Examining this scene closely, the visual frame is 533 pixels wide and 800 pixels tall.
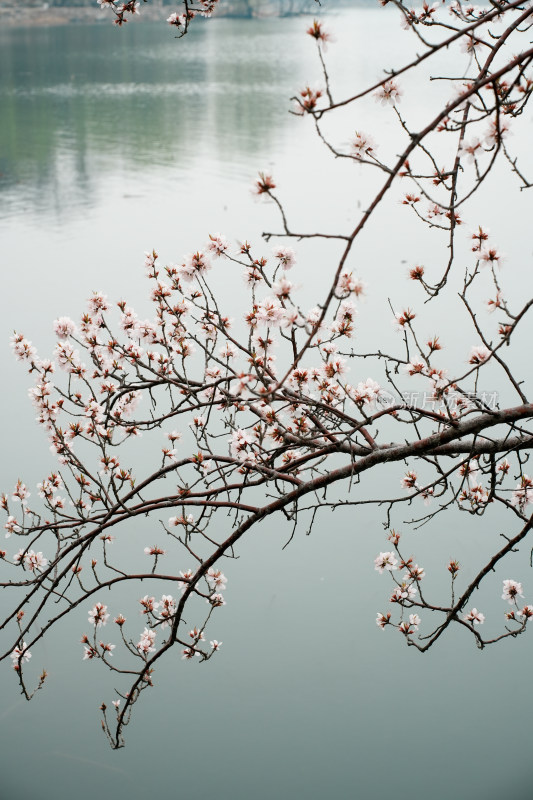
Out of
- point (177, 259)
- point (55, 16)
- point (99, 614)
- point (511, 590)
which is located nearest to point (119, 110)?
point (177, 259)

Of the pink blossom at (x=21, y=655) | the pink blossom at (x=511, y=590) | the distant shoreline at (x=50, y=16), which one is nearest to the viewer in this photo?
the pink blossom at (x=21, y=655)

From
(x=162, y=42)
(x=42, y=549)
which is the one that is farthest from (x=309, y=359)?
(x=162, y=42)

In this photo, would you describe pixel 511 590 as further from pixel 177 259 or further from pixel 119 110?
pixel 119 110

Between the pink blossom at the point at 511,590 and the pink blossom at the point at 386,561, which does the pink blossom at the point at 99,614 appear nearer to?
the pink blossom at the point at 386,561

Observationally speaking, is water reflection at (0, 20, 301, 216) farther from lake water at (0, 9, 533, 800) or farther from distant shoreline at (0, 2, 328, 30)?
distant shoreline at (0, 2, 328, 30)

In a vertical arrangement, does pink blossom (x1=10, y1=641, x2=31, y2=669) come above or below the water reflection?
below

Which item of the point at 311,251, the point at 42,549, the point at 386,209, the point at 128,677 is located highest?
the point at 386,209

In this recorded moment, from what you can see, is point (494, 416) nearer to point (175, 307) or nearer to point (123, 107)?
point (175, 307)

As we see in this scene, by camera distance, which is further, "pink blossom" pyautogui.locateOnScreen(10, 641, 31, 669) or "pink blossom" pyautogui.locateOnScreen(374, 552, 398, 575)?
"pink blossom" pyautogui.locateOnScreen(374, 552, 398, 575)

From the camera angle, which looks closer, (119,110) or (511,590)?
(511,590)

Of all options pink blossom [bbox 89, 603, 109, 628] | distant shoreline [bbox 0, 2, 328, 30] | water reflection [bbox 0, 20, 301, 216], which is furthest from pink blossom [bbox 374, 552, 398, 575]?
distant shoreline [bbox 0, 2, 328, 30]

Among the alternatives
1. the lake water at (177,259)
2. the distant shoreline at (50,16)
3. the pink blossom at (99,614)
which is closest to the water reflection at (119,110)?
the lake water at (177,259)

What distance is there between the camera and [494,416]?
2.03m

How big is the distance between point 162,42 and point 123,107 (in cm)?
1547
